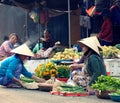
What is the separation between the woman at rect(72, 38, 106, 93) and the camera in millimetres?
7797

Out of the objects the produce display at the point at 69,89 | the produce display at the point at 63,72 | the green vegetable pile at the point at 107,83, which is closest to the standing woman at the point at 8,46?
the produce display at the point at 63,72

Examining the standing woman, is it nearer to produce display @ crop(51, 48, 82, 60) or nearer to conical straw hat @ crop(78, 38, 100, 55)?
produce display @ crop(51, 48, 82, 60)

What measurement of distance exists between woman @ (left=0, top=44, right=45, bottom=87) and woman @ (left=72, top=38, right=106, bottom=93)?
4.43 feet

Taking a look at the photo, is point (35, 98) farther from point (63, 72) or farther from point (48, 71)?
point (63, 72)

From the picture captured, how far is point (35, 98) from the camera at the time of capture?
7621mm

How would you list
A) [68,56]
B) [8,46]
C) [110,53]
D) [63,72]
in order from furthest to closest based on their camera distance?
[8,46]
[68,56]
[110,53]
[63,72]

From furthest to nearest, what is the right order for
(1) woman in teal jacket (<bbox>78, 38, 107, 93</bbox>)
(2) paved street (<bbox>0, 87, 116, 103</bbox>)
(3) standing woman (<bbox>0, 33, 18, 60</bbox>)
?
(3) standing woman (<bbox>0, 33, 18, 60</bbox>) → (1) woman in teal jacket (<bbox>78, 38, 107, 93</bbox>) → (2) paved street (<bbox>0, 87, 116, 103</bbox>)

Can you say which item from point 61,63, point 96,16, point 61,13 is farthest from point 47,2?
point 61,63

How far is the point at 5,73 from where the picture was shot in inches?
358

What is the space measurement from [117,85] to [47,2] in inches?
310

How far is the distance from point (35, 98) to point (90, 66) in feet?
4.17

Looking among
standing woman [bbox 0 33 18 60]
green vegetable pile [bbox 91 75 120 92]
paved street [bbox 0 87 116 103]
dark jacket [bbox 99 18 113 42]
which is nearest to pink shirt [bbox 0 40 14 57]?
standing woman [bbox 0 33 18 60]

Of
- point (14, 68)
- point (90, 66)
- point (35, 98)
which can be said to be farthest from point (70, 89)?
point (14, 68)

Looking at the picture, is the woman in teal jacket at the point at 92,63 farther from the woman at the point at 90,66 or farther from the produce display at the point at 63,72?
the produce display at the point at 63,72
